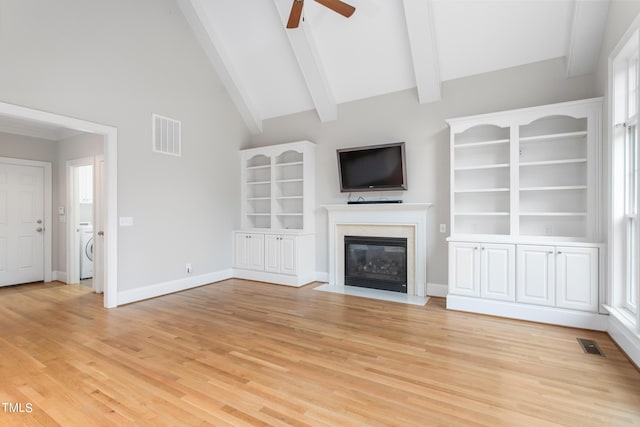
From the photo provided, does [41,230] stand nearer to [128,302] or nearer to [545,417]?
[128,302]

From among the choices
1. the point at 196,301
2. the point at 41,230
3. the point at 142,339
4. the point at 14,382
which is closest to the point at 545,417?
the point at 142,339

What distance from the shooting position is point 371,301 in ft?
14.7

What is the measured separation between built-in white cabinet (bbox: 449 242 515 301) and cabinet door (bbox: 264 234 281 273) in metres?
2.82

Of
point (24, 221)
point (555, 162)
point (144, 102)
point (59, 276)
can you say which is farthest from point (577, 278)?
point (24, 221)

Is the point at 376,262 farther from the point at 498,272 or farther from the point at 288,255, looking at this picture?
the point at 498,272

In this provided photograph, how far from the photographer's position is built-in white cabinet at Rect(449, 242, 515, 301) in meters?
3.78

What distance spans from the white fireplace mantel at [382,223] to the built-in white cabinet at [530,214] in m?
0.53

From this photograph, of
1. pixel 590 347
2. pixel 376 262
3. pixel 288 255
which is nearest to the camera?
pixel 590 347

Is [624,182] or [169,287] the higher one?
[624,182]

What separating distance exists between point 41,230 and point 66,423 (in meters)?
5.47

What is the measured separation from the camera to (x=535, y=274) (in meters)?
3.64

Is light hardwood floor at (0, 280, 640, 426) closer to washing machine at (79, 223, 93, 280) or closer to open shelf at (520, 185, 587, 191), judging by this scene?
open shelf at (520, 185, 587, 191)

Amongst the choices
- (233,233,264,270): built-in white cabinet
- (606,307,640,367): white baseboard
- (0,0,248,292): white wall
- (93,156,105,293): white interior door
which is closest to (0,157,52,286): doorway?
(93,156,105,293): white interior door

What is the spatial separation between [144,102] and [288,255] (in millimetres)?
3162
